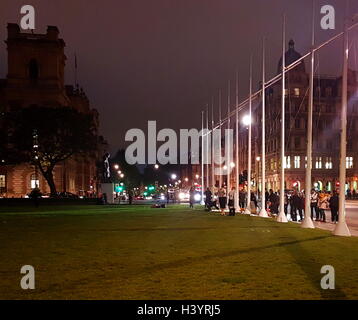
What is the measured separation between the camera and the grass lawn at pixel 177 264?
10398mm

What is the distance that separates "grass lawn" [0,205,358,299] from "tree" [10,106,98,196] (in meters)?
57.1

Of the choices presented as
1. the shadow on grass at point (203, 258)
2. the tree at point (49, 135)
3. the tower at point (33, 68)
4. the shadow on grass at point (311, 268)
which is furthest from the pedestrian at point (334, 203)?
the tower at point (33, 68)

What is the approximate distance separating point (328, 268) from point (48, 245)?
928 cm

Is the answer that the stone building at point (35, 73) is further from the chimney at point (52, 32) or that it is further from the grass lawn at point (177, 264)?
the grass lawn at point (177, 264)

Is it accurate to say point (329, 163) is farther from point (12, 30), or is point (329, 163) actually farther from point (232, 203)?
point (232, 203)

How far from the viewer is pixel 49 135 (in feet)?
258

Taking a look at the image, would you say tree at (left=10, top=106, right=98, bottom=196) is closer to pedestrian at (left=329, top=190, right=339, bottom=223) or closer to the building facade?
the building facade

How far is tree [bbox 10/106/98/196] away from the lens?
78.0 metres

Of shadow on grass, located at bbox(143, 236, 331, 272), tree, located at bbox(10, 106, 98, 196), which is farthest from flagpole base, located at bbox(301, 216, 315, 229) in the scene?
tree, located at bbox(10, 106, 98, 196)

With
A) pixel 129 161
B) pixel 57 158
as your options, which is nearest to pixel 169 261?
pixel 57 158

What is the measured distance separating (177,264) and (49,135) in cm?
6765

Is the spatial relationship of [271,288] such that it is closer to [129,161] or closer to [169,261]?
[169,261]

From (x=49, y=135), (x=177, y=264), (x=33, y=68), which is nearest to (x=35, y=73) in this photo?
(x=33, y=68)

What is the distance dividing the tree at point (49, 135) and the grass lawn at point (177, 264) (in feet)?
187
